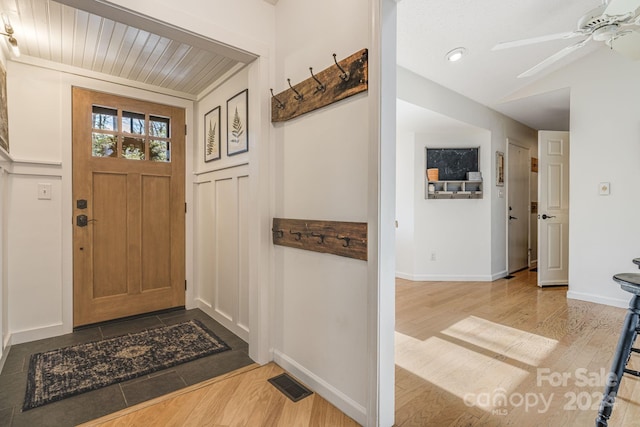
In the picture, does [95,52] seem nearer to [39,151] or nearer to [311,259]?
[39,151]

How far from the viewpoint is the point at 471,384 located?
194 cm

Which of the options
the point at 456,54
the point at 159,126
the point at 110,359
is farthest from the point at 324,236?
the point at 456,54

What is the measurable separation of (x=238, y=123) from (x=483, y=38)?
7.90 ft

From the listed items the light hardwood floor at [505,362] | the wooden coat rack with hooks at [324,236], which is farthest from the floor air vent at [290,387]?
the wooden coat rack with hooks at [324,236]

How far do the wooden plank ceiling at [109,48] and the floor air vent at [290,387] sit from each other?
2087 millimetres

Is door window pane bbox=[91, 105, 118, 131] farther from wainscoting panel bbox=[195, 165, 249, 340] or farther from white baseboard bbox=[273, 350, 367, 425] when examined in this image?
white baseboard bbox=[273, 350, 367, 425]

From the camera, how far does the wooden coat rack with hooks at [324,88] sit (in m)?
1.59

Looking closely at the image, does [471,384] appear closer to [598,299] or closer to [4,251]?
[598,299]

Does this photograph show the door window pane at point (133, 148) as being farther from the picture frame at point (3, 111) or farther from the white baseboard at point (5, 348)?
the white baseboard at point (5, 348)

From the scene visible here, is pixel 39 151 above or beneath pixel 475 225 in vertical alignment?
above

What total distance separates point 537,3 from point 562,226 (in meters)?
2.99

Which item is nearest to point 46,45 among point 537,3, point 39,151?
point 39,151

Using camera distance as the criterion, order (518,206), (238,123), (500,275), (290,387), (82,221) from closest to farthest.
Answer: (290,387) < (238,123) < (82,221) < (500,275) < (518,206)

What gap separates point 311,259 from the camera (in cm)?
194
